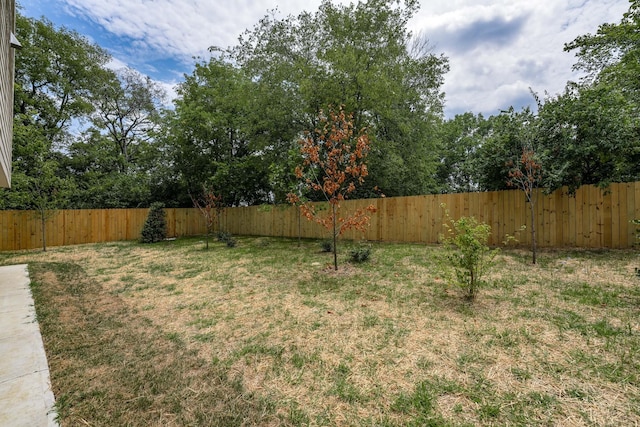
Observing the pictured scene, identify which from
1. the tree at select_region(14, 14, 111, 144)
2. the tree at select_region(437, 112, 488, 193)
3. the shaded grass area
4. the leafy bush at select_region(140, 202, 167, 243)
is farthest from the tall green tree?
the tree at select_region(437, 112, 488, 193)

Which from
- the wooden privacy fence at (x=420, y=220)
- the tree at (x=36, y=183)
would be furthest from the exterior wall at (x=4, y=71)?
the wooden privacy fence at (x=420, y=220)

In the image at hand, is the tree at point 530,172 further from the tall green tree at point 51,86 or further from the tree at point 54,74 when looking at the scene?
the tree at point 54,74

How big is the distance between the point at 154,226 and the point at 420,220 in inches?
422

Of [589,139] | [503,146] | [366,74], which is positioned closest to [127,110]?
[366,74]

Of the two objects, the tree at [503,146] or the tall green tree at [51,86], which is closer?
the tree at [503,146]

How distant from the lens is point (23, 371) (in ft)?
6.79

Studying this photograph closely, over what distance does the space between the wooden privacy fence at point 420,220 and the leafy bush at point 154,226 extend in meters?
1.50

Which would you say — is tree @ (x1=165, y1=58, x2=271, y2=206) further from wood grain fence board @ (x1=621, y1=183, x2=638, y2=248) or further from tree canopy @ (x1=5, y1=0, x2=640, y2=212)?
wood grain fence board @ (x1=621, y1=183, x2=638, y2=248)

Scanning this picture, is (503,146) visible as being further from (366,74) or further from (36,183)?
(36,183)

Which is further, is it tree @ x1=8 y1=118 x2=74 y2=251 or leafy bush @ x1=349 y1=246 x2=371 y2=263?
tree @ x1=8 y1=118 x2=74 y2=251

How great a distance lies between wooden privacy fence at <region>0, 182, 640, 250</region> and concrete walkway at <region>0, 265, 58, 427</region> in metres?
Result: 7.09

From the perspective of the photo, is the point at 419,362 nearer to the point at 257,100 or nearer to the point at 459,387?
the point at 459,387

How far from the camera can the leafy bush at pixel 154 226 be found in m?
11.4

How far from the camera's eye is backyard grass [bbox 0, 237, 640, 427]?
64.7 inches
